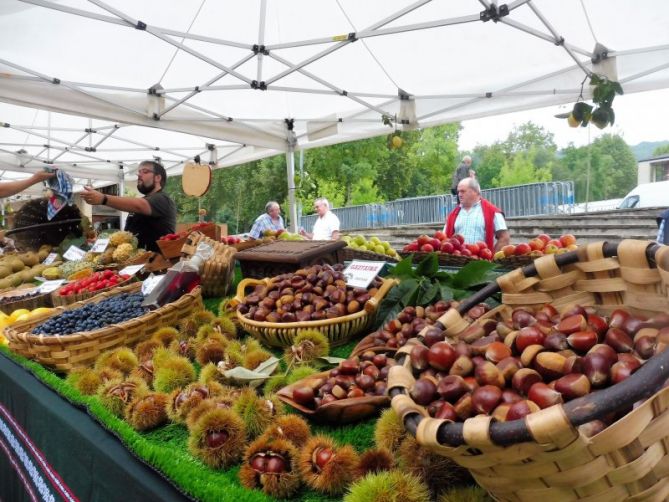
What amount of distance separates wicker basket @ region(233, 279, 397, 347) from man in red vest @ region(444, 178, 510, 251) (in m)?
2.92

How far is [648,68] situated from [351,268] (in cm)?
431

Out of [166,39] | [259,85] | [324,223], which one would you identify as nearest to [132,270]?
[166,39]

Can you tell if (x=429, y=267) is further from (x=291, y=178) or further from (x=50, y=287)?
(x=291, y=178)

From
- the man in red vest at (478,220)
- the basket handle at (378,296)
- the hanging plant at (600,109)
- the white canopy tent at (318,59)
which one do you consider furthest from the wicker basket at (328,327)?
the white canopy tent at (318,59)

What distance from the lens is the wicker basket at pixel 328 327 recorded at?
1.81 m

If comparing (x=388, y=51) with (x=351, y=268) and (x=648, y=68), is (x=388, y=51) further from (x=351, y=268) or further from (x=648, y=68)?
(x=351, y=268)

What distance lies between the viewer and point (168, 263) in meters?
3.41

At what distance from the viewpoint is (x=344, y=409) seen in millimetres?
1257

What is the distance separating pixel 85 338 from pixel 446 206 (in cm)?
1514

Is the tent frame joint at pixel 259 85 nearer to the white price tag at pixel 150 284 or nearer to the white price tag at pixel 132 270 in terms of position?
the white price tag at pixel 132 270

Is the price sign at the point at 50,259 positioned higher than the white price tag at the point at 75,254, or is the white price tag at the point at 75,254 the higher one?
the white price tag at the point at 75,254

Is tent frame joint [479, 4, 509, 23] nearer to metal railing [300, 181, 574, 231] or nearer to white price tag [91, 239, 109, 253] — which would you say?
white price tag [91, 239, 109, 253]

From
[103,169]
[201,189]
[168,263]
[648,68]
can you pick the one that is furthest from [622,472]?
[103,169]

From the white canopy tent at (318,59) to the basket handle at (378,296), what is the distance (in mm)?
2978
